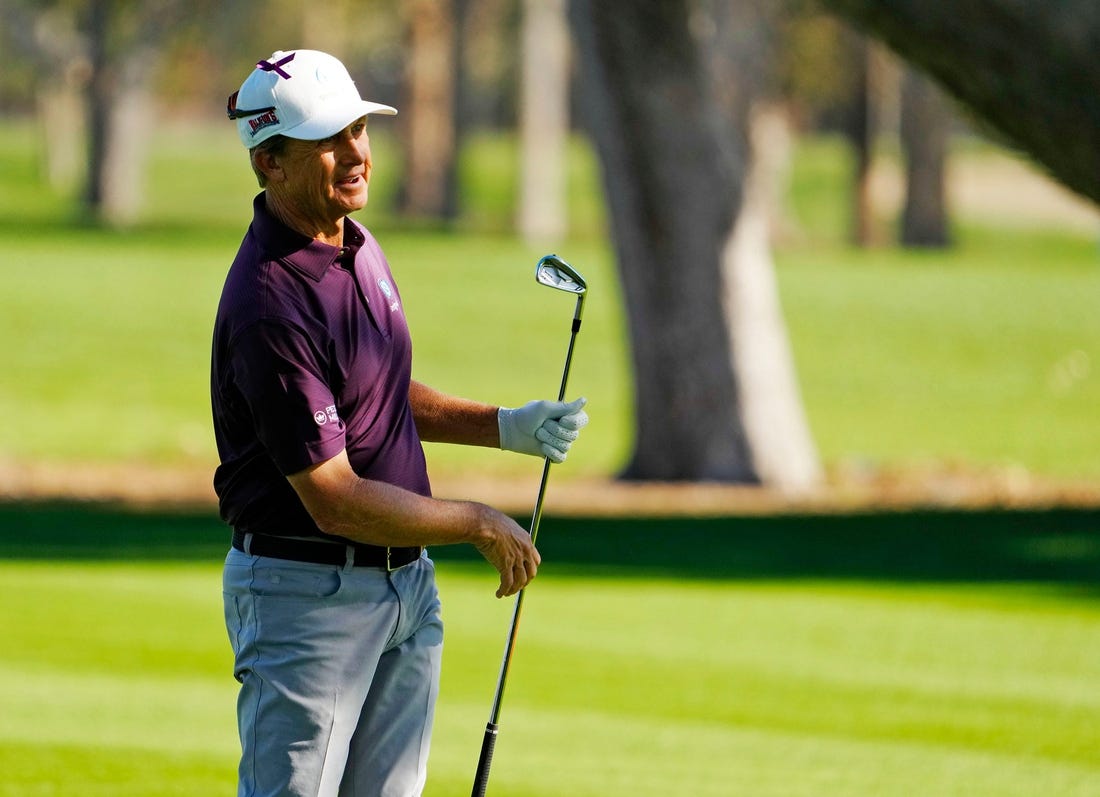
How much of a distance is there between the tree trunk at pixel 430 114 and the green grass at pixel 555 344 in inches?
273

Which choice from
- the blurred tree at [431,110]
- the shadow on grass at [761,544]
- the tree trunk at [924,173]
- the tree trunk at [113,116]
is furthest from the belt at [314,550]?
the blurred tree at [431,110]

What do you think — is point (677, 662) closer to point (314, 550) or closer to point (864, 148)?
point (314, 550)

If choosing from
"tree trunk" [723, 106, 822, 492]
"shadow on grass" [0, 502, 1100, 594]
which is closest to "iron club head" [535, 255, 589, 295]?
"shadow on grass" [0, 502, 1100, 594]

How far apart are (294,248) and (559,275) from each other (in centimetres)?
82

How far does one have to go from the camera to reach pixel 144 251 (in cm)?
3491

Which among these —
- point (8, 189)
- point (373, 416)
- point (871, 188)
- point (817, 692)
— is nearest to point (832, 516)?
point (817, 692)

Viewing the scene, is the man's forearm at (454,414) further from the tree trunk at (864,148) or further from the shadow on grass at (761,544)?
the tree trunk at (864,148)

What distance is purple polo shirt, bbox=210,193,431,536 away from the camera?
416 centimetres

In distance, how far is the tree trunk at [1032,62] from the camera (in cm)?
852

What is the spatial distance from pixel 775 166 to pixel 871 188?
3823 mm

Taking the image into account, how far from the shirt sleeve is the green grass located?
15130 millimetres

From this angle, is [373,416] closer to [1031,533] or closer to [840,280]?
[1031,533]

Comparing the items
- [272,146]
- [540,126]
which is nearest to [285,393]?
[272,146]

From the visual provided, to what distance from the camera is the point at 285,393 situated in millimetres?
4152
